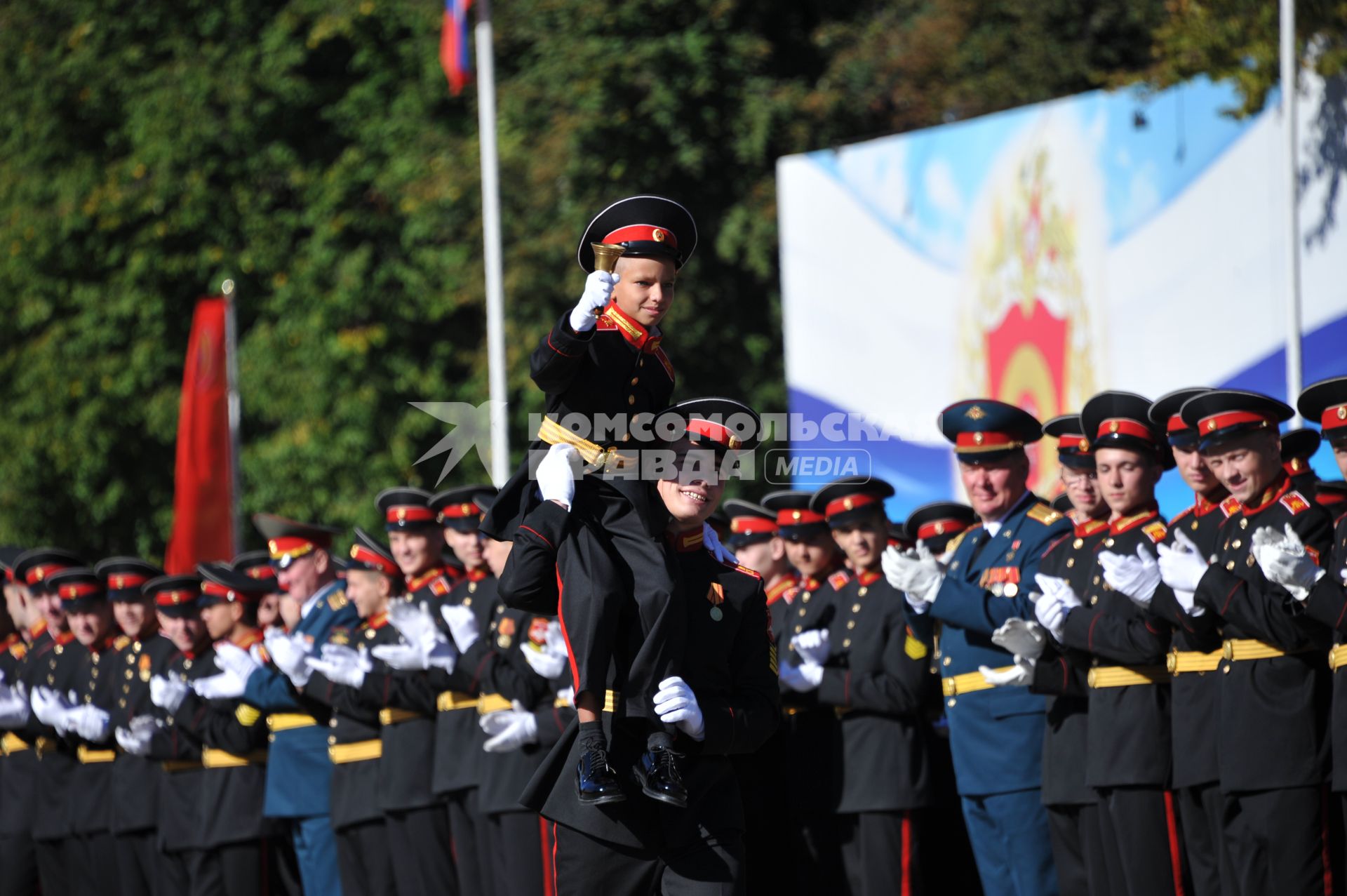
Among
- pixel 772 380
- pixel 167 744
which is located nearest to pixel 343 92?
pixel 772 380

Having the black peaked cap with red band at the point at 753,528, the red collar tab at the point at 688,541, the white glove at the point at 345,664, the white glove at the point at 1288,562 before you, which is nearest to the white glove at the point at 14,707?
the white glove at the point at 345,664

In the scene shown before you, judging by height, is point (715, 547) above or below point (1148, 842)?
above

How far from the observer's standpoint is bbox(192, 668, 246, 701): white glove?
9.02 metres

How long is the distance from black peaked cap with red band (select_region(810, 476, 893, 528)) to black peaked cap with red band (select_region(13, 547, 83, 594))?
17.8 feet

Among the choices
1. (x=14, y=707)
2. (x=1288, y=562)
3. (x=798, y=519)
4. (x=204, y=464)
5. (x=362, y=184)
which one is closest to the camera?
(x=1288, y=562)

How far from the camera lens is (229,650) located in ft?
29.5

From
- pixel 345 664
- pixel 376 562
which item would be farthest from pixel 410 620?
pixel 376 562

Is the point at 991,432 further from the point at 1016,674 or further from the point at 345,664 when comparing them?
the point at 345,664

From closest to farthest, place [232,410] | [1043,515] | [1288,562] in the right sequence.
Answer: [1288,562]
[1043,515]
[232,410]

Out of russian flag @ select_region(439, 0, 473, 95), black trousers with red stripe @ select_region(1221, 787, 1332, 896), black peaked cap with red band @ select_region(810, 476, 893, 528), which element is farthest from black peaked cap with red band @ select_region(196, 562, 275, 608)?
russian flag @ select_region(439, 0, 473, 95)

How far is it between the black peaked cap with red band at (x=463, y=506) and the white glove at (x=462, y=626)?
429 mm

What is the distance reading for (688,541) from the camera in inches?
199

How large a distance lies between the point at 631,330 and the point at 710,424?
0.37 metres

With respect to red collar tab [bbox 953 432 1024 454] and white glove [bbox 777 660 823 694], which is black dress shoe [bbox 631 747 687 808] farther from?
red collar tab [bbox 953 432 1024 454]
